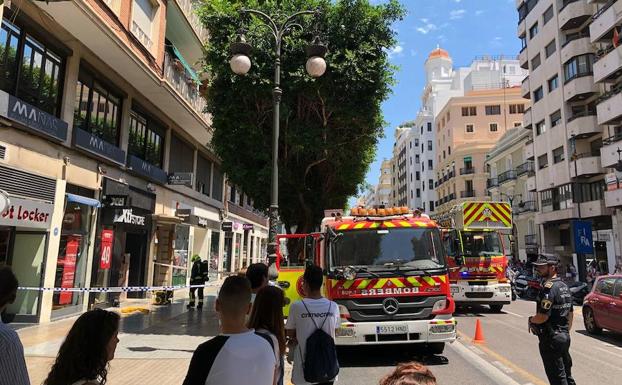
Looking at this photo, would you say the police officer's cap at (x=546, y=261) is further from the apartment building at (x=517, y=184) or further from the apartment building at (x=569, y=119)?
the apartment building at (x=517, y=184)

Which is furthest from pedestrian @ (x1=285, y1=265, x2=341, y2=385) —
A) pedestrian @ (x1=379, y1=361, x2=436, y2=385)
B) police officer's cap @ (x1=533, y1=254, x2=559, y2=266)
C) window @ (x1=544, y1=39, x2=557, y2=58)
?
window @ (x1=544, y1=39, x2=557, y2=58)

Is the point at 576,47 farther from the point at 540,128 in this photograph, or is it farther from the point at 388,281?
the point at 388,281

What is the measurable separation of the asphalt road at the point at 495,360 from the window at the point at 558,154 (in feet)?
89.7

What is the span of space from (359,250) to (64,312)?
361 inches

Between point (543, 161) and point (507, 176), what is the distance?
411 inches

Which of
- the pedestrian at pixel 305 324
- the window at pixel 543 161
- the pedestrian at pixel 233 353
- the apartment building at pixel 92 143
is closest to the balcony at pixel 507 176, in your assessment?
the window at pixel 543 161

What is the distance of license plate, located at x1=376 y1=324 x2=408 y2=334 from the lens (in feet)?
24.6

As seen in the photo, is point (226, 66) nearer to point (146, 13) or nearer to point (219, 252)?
point (146, 13)

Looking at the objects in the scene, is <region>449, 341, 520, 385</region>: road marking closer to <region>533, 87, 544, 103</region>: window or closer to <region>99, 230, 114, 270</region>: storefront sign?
<region>99, 230, 114, 270</region>: storefront sign

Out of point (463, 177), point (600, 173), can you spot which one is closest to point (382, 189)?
point (463, 177)

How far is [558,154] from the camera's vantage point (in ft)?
118

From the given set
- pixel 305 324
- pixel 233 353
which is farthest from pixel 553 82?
pixel 233 353

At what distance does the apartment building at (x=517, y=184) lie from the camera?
43125mm

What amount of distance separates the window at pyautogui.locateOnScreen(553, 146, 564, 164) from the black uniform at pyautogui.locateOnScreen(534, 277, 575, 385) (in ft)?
113
